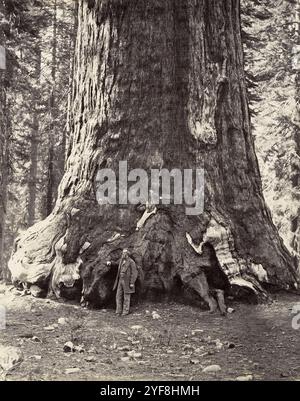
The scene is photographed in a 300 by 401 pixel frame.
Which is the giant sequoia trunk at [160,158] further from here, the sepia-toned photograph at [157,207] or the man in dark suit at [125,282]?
the man in dark suit at [125,282]

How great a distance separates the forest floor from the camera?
4008mm

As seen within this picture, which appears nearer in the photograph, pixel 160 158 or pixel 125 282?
pixel 125 282

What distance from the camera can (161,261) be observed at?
563 centimetres

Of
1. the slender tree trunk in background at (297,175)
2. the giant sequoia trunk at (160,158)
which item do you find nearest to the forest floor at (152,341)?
the giant sequoia trunk at (160,158)

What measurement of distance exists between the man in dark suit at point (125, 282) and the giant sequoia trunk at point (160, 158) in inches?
4.9

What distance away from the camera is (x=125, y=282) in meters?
5.42

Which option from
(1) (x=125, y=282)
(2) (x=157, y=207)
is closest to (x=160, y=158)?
(2) (x=157, y=207)

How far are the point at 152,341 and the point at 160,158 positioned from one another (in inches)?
87.2

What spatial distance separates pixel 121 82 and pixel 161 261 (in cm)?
220

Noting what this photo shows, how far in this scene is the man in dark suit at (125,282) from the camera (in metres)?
5.42

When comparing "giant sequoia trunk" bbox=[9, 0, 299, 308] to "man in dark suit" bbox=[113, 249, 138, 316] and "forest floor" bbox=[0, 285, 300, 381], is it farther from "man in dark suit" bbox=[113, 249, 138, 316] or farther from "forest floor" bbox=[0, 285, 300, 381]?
"forest floor" bbox=[0, 285, 300, 381]

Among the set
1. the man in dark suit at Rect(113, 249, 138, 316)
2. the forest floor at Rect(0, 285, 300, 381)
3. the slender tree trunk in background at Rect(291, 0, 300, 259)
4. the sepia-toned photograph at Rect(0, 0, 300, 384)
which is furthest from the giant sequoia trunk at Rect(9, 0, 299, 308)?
the slender tree trunk in background at Rect(291, 0, 300, 259)

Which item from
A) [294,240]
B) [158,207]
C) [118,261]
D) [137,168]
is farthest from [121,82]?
[294,240]

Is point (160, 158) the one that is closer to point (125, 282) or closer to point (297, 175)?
point (125, 282)
